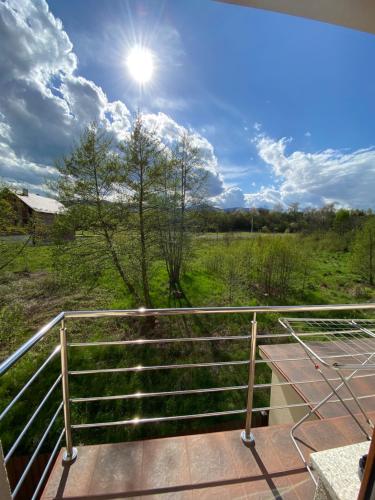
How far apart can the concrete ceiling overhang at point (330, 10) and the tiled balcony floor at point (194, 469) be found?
2.16 m

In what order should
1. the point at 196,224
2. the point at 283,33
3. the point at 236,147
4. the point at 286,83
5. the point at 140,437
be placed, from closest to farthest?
the point at 283,33
the point at 286,83
the point at 140,437
the point at 236,147
the point at 196,224

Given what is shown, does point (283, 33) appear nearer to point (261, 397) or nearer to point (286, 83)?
point (286, 83)

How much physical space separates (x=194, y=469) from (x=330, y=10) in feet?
7.48

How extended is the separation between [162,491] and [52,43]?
14.2 feet

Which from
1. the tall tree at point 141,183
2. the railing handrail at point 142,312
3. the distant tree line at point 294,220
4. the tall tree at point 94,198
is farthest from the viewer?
the distant tree line at point 294,220

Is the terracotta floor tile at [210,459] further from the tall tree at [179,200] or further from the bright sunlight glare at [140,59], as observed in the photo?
the tall tree at [179,200]

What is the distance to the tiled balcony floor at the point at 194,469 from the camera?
1226 mm

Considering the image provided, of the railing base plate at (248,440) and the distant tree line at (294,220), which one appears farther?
the distant tree line at (294,220)

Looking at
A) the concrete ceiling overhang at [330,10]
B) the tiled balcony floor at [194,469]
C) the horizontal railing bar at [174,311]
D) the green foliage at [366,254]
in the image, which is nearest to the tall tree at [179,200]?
the horizontal railing bar at [174,311]

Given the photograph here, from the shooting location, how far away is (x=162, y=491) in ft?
4.05

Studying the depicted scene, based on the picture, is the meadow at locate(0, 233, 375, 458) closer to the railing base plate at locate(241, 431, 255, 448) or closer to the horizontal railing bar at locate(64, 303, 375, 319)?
the railing base plate at locate(241, 431, 255, 448)

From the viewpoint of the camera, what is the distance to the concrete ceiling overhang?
2.42 ft

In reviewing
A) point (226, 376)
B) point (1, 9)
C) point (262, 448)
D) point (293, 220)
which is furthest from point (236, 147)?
point (293, 220)

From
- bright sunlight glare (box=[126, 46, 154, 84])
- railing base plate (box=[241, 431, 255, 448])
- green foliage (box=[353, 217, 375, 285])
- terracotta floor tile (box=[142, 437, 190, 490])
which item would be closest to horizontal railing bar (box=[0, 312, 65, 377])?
terracotta floor tile (box=[142, 437, 190, 490])
